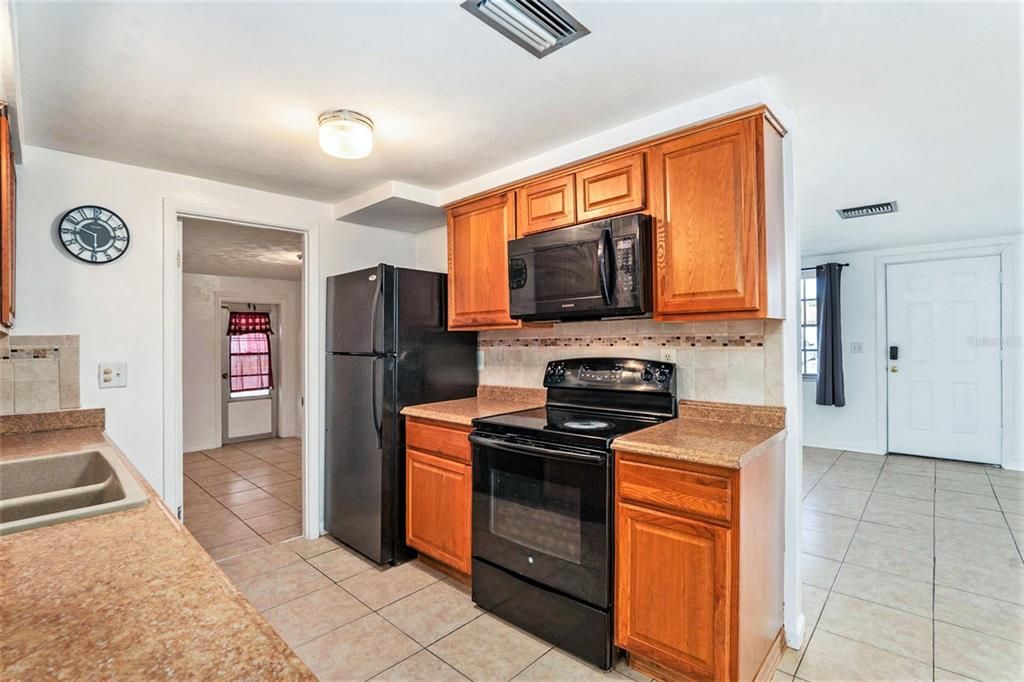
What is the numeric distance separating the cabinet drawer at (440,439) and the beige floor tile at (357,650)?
32.2 inches

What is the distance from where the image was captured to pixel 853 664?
6.59ft

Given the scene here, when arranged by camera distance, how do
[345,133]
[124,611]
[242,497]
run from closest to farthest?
[124,611], [345,133], [242,497]

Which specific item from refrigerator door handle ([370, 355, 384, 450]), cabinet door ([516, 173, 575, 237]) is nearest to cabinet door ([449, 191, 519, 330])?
cabinet door ([516, 173, 575, 237])

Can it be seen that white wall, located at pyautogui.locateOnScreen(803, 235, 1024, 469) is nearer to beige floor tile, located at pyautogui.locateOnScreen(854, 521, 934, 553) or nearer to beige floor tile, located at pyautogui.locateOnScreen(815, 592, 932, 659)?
beige floor tile, located at pyautogui.locateOnScreen(854, 521, 934, 553)

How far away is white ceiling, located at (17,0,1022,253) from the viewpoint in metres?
1.52

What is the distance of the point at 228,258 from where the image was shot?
509 centimetres

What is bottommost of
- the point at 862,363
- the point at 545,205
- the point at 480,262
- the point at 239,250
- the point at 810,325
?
the point at 862,363

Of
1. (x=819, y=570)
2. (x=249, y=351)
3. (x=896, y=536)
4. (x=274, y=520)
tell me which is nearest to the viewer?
(x=819, y=570)

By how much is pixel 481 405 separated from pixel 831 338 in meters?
4.44

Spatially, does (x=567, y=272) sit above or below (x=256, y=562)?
above

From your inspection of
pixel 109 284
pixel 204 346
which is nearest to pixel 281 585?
pixel 109 284

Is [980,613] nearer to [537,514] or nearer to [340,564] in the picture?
[537,514]

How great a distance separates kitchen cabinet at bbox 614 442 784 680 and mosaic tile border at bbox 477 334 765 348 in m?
0.52

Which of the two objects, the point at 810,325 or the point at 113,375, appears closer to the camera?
the point at 113,375
